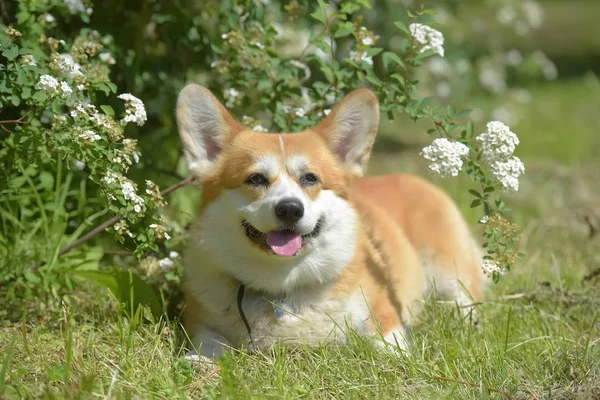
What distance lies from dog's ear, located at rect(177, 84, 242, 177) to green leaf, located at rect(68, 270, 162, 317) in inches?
22.6

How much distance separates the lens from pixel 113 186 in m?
2.82

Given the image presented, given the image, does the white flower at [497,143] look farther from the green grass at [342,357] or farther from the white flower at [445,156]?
the green grass at [342,357]

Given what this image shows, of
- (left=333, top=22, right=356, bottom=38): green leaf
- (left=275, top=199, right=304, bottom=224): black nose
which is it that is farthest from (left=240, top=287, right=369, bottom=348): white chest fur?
(left=333, top=22, right=356, bottom=38): green leaf

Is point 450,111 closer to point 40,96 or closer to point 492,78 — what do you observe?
point 40,96

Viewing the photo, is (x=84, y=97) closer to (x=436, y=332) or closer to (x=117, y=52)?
(x=117, y=52)

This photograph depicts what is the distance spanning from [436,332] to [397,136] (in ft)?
14.7

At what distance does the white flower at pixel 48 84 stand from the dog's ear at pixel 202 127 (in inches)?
20.5

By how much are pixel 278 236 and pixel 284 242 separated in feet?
0.11

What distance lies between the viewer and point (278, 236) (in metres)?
2.91

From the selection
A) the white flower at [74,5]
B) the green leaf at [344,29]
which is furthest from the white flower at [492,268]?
the white flower at [74,5]

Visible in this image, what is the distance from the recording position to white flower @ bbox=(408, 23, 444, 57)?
3.22 m

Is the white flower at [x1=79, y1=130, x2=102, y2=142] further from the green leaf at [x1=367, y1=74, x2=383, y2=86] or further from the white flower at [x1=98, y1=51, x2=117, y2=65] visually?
the green leaf at [x1=367, y1=74, x2=383, y2=86]

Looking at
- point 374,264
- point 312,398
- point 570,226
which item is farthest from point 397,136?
point 312,398

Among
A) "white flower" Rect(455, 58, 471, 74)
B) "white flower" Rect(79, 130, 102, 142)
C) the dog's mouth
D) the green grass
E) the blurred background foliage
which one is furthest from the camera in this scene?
"white flower" Rect(455, 58, 471, 74)
